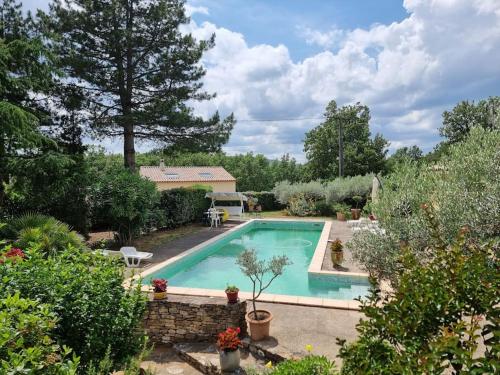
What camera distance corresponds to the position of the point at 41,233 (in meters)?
9.01

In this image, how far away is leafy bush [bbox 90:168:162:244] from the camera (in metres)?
12.7

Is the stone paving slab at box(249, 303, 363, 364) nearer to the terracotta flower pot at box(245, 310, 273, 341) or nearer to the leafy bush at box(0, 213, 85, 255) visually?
the terracotta flower pot at box(245, 310, 273, 341)

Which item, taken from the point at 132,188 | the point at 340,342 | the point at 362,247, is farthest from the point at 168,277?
the point at 340,342

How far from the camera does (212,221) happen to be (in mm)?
19812

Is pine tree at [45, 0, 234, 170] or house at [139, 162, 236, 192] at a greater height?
pine tree at [45, 0, 234, 170]

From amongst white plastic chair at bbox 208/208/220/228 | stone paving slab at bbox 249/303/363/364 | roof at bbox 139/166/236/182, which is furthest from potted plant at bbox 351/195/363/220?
roof at bbox 139/166/236/182

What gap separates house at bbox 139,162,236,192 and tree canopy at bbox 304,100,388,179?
10.2 metres

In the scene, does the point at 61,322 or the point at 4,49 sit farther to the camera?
the point at 4,49

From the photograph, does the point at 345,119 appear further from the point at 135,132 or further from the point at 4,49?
the point at 4,49

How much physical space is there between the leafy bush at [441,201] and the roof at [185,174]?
99.7 ft

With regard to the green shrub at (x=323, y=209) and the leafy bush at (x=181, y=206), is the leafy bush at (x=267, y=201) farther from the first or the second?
the leafy bush at (x=181, y=206)

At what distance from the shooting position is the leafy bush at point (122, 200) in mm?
12672

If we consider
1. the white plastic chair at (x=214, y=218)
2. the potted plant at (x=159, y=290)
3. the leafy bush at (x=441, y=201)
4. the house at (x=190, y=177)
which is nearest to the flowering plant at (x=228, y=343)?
the potted plant at (x=159, y=290)

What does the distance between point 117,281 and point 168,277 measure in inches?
291
